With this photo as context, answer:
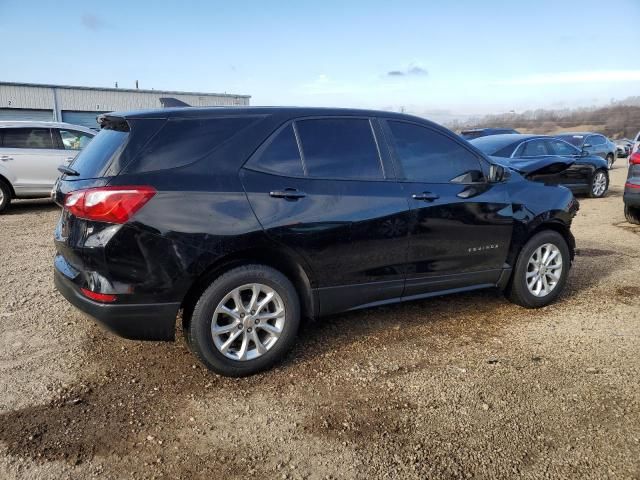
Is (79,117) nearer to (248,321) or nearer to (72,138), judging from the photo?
(72,138)

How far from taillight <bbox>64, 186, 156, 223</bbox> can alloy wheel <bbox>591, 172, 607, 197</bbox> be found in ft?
40.8

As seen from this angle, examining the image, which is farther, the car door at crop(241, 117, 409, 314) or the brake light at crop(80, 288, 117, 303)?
the car door at crop(241, 117, 409, 314)

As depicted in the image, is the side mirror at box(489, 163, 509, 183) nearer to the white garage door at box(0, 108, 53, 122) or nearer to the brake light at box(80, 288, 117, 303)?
the brake light at box(80, 288, 117, 303)

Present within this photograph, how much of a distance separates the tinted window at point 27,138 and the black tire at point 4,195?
0.75 meters

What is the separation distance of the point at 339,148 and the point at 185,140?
107 cm

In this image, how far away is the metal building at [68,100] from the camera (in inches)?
1312

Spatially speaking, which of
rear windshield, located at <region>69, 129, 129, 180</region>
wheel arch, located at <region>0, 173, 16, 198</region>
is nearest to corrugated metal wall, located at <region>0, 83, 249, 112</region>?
wheel arch, located at <region>0, 173, 16, 198</region>

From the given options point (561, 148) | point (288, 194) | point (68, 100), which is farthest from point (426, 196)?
point (68, 100)

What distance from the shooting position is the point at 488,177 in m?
4.24

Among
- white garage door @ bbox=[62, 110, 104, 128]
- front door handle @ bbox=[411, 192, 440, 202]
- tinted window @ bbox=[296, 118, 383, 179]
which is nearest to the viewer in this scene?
tinted window @ bbox=[296, 118, 383, 179]

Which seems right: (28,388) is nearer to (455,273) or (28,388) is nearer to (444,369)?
(444,369)

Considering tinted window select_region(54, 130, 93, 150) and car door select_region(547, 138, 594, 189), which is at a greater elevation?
tinted window select_region(54, 130, 93, 150)

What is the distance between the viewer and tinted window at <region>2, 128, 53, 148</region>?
378 inches

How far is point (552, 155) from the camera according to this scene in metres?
11.1
